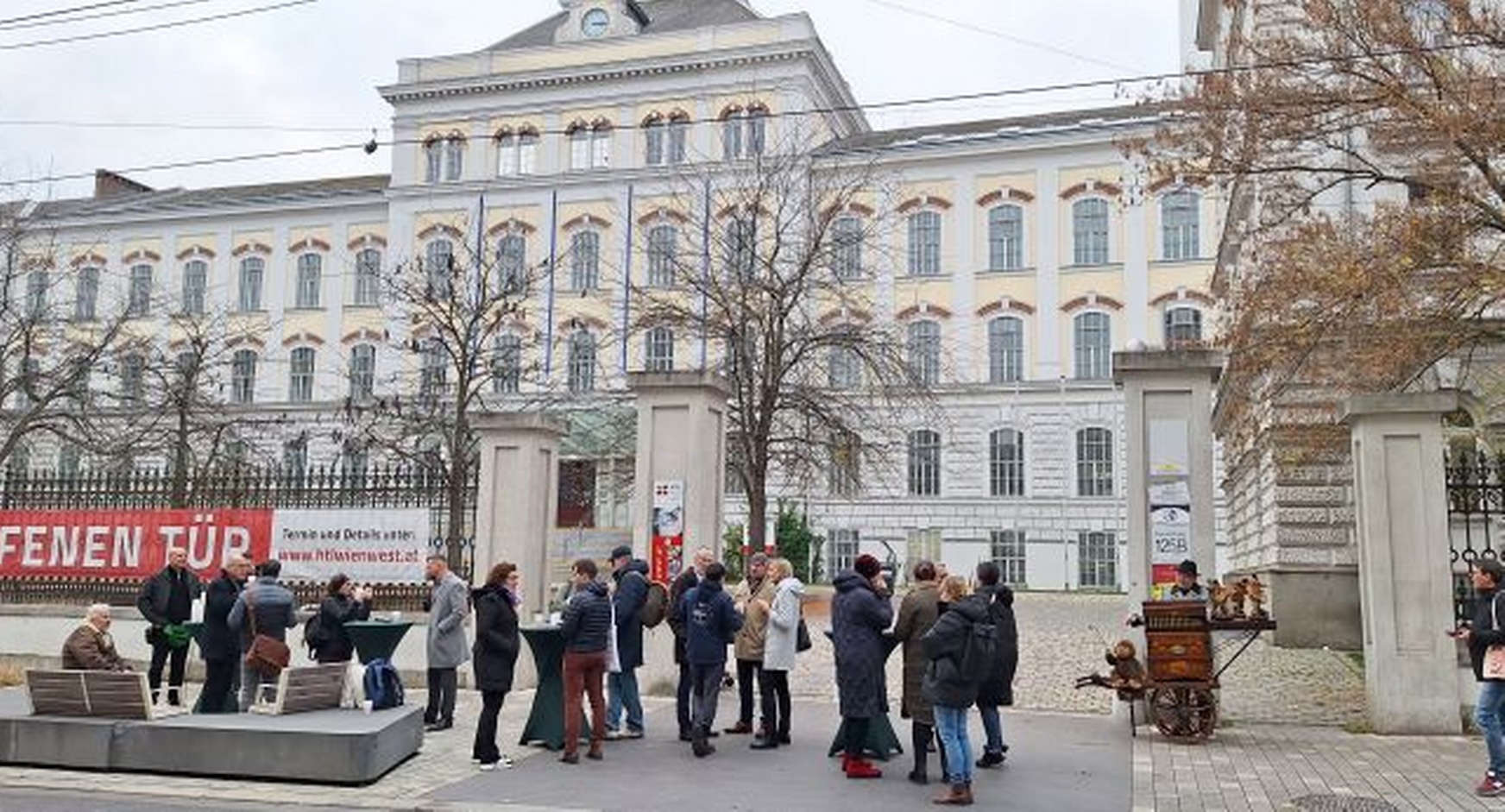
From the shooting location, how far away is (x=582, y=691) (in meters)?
10.9

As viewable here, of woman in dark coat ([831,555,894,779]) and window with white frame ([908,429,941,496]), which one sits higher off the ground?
window with white frame ([908,429,941,496])

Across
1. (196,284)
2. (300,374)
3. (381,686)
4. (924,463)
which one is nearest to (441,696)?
(381,686)

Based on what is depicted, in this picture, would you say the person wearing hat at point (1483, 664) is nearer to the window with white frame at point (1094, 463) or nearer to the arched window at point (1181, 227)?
the window with white frame at point (1094, 463)

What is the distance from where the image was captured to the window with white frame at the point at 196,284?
54.8m

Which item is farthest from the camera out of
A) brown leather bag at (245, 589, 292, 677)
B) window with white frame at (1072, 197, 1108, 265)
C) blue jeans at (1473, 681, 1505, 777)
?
window with white frame at (1072, 197, 1108, 265)

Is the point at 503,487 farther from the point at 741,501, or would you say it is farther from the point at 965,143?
the point at 965,143

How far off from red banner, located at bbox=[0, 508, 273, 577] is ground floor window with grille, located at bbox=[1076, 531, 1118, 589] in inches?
1278

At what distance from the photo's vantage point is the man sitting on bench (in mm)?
10898

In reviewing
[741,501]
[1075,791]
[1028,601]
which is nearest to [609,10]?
[741,501]

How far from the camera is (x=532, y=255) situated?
167 feet

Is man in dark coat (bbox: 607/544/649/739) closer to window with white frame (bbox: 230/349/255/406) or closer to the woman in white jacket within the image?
the woman in white jacket

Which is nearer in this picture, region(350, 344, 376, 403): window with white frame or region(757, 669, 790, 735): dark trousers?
region(757, 669, 790, 735): dark trousers

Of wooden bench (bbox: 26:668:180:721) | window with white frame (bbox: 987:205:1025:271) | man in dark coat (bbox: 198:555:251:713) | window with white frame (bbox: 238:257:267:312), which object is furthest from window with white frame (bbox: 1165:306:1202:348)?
wooden bench (bbox: 26:668:180:721)

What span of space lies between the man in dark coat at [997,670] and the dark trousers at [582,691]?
3206 millimetres
